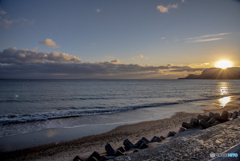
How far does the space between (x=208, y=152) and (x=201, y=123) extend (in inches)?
169

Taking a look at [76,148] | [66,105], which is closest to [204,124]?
[76,148]

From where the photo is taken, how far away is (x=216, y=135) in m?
2.73

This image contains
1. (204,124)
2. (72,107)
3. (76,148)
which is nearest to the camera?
(204,124)

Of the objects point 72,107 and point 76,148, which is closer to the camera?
point 76,148

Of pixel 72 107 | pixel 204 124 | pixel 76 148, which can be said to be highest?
pixel 204 124

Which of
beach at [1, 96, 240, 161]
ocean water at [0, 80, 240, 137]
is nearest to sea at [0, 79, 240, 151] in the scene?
ocean water at [0, 80, 240, 137]

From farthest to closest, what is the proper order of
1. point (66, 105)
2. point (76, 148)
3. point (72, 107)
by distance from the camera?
point (66, 105), point (72, 107), point (76, 148)

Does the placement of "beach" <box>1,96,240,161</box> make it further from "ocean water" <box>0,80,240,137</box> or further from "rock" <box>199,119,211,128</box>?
"ocean water" <box>0,80,240,137</box>

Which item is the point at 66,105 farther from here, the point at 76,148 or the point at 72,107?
the point at 76,148

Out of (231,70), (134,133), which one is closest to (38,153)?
(134,133)

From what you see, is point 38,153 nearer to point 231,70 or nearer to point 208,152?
point 208,152

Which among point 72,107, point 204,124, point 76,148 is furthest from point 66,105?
point 204,124

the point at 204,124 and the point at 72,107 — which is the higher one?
the point at 204,124

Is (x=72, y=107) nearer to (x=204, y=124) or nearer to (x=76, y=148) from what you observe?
(x=76, y=148)
